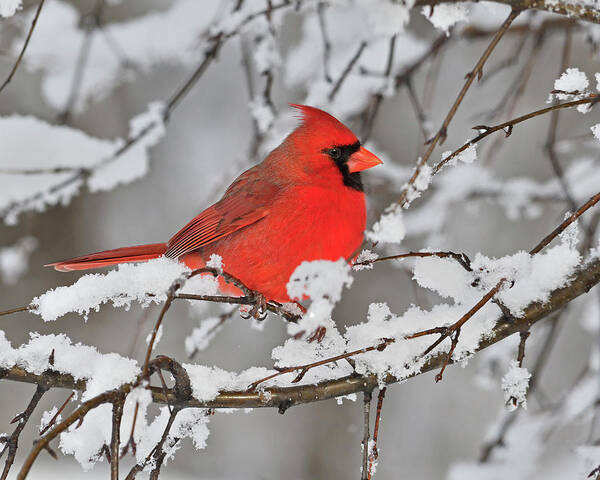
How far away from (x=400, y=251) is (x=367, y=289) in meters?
2.50

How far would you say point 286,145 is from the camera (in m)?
2.50

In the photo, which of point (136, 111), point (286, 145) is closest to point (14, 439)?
point (286, 145)

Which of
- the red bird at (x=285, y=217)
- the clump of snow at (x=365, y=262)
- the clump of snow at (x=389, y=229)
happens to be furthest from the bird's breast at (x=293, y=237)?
the clump of snow at (x=389, y=229)

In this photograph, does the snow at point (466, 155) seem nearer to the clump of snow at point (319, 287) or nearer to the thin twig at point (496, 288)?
the thin twig at point (496, 288)

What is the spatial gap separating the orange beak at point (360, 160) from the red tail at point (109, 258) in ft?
2.33

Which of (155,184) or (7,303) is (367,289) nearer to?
(155,184)

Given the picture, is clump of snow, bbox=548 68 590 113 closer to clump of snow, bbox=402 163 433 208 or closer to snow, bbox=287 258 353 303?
clump of snow, bbox=402 163 433 208

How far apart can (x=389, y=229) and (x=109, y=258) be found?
57.7 inches

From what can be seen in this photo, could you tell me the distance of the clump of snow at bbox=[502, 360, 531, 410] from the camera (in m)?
1.43

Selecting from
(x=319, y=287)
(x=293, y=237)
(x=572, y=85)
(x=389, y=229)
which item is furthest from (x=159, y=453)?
(x=572, y=85)

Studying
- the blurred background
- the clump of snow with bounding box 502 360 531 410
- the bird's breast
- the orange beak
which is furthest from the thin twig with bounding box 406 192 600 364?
the blurred background

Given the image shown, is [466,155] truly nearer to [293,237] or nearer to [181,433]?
[181,433]

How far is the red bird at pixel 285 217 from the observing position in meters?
2.16

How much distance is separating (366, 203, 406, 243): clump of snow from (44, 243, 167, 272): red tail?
1.40m
